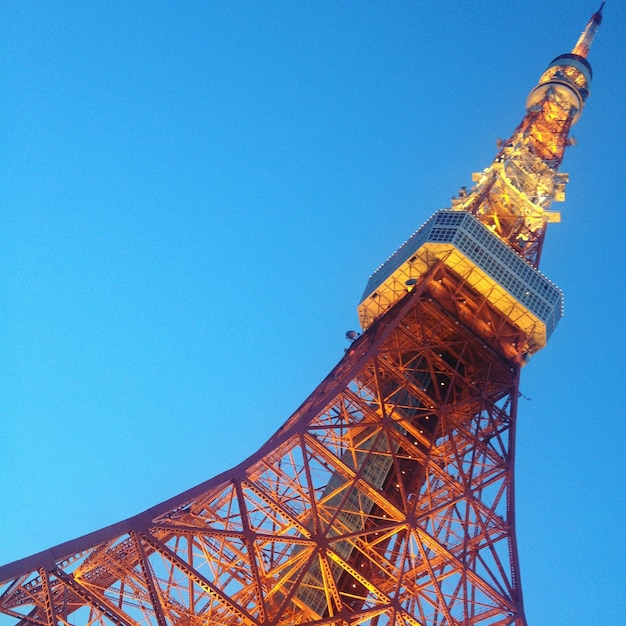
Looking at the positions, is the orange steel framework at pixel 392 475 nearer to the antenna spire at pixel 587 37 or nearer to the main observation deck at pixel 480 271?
the main observation deck at pixel 480 271

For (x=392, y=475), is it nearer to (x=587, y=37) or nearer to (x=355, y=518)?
A: (x=355, y=518)

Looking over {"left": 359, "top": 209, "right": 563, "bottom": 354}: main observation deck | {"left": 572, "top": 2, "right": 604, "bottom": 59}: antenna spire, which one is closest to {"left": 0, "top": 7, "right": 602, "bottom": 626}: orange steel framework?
{"left": 359, "top": 209, "right": 563, "bottom": 354}: main observation deck

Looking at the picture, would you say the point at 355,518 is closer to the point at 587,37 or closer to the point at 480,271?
the point at 480,271

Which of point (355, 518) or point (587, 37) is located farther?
point (587, 37)

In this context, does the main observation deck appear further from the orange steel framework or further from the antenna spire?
the antenna spire

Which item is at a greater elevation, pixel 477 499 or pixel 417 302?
pixel 417 302

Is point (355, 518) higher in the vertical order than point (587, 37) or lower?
lower

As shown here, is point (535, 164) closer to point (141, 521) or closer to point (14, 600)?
point (141, 521)

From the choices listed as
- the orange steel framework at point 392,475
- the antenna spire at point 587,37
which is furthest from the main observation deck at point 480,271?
the antenna spire at point 587,37

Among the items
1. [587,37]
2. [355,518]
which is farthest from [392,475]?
[587,37]

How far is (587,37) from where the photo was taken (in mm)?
53312

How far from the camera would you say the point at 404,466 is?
94.6 feet

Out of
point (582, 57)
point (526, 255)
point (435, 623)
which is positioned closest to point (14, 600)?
point (435, 623)

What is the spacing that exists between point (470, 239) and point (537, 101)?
1894cm
